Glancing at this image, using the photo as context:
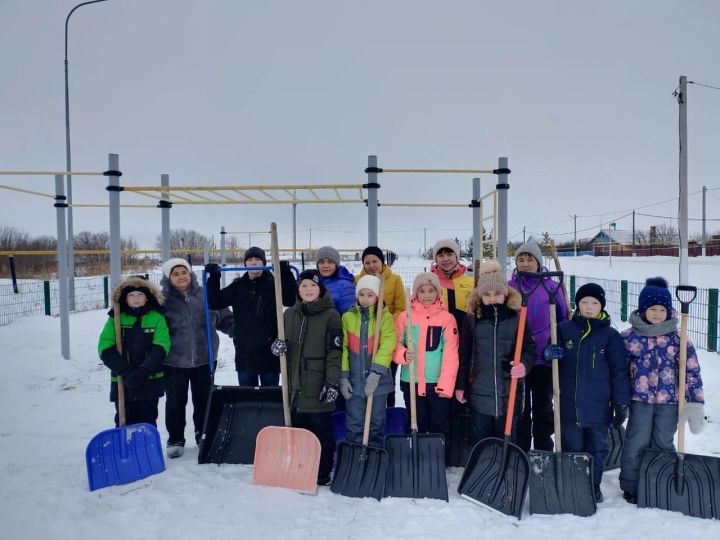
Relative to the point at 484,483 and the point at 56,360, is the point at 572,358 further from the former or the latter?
the point at 56,360

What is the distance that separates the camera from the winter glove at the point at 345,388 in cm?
322

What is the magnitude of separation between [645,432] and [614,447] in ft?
2.12

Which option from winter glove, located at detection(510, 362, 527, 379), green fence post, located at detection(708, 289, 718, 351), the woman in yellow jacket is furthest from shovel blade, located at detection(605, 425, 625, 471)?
green fence post, located at detection(708, 289, 718, 351)

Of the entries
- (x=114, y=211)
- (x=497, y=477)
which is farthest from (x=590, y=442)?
(x=114, y=211)

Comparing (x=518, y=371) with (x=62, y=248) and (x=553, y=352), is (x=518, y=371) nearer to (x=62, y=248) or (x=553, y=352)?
(x=553, y=352)

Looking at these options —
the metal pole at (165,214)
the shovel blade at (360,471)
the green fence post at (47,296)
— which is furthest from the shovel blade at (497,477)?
the green fence post at (47,296)

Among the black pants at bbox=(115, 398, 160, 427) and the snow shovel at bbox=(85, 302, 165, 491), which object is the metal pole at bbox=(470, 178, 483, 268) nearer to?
the black pants at bbox=(115, 398, 160, 427)

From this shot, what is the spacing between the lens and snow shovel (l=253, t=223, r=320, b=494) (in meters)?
3.15

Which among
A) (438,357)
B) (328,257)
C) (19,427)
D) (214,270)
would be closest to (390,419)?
(438,357)

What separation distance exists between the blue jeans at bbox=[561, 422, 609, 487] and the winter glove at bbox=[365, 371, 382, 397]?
1332 millimetres

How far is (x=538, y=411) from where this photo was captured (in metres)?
3.38

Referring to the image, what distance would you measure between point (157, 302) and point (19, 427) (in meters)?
2.35

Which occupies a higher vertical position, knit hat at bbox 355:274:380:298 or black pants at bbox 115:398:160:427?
knit hat at bbox 355:274:380:298

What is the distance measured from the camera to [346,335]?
3.32 metres
